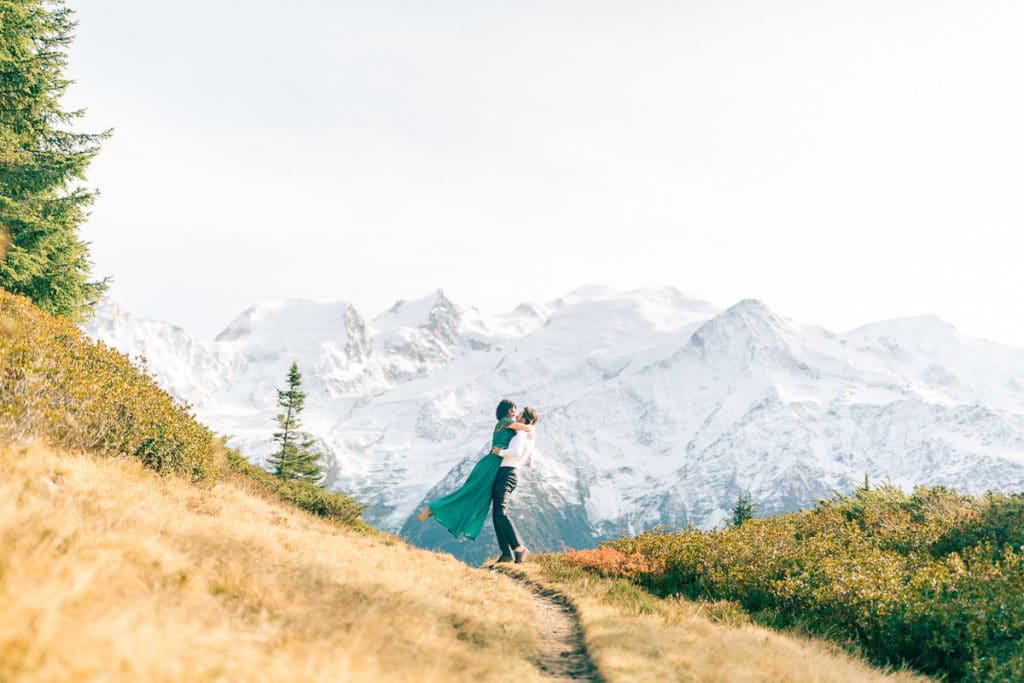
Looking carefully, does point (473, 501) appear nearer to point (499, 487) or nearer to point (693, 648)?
point (499, 487)

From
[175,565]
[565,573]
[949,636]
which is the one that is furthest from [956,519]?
[175,565]

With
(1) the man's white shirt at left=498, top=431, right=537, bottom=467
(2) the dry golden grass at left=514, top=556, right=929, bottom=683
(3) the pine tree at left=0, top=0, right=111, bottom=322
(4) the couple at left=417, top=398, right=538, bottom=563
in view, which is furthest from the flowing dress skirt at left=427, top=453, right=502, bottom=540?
(3) the pine tree at left=0, top=0, right=111, bottom=322

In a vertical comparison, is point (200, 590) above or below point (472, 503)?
above

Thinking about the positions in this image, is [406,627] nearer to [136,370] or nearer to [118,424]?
[118,424]

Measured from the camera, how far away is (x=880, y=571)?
34.9 feet

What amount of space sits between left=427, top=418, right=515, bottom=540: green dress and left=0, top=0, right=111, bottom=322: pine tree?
14072 mm

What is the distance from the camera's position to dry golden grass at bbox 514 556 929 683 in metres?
6.71

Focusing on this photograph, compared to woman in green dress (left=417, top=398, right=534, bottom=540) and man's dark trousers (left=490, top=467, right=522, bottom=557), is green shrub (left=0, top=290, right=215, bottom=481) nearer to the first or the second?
woman in green dress (left=417, top=398, right=534, bottom=540)

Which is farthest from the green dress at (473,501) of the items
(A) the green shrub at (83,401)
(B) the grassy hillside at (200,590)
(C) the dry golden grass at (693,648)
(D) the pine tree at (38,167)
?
(D) the pine tree at (38,167)

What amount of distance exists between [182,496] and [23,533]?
5.59 metres

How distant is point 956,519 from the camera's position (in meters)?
13.5

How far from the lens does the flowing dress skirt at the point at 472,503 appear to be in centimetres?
1477

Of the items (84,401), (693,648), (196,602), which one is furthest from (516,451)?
(196,602)

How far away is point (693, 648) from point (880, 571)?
5.07m
